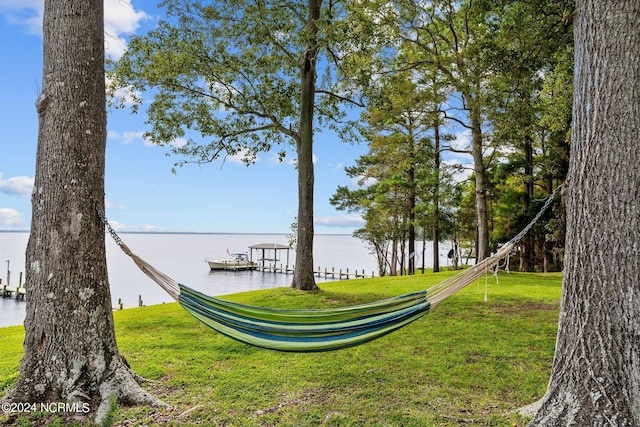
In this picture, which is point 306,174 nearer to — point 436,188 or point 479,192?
point 479,192

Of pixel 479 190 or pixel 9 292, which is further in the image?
pixel 9 292

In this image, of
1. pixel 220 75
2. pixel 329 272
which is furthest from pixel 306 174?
pixel 329 272

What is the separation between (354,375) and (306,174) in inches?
169

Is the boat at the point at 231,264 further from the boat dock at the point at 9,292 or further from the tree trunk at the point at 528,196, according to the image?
the tree trunk at the point at 528,196

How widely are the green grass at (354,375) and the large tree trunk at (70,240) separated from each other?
226 mm

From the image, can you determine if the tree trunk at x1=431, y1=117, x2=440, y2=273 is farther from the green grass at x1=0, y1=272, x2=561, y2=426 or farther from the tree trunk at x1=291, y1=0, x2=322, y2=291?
the green grass at x1=0, y1=272, x2=561, y2=426

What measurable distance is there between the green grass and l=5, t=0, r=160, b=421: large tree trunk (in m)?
0.23

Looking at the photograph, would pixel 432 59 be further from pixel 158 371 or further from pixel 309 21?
pixel 158 371

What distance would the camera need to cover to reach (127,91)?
703cm

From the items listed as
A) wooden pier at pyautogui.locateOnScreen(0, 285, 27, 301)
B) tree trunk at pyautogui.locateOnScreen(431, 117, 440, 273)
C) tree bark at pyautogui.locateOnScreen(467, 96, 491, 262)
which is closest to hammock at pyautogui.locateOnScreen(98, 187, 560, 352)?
tree bark at pyautogui.locateOnScreen(467, 96, 491, 262)

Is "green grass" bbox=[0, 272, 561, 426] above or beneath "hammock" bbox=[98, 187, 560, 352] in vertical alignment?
beneath

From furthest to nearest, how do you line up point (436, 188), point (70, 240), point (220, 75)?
1. point (436, 188)
2. point (220, 75)
3. point (70, 240)

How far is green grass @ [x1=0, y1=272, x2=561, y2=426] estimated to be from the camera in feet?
7.25

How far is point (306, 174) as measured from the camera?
6.76 m
